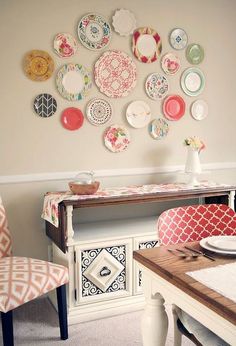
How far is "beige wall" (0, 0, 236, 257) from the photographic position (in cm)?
269

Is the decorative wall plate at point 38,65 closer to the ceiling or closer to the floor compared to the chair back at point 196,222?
closer to the ceiling

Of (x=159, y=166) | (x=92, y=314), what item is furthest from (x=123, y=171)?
(x=92, y=314)

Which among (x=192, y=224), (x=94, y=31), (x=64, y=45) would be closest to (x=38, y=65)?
(x=64, y=45)

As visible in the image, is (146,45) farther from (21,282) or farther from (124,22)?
(21,282)

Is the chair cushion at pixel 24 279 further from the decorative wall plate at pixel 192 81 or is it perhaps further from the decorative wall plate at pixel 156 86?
the decorative wall plate at pixel 192 81

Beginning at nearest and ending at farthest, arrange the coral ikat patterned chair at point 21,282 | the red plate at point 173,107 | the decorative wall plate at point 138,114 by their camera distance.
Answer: the coral ikat patterned chair at point 21,282
the decorative wall plate at point 138,114
the red plate at point 173,107

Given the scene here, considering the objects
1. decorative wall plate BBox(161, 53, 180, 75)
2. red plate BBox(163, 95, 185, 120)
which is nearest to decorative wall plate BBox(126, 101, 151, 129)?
red plate BBox(163, 95, 185, 120)

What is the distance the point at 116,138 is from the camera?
9.79 ft

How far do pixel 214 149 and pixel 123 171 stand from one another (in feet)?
2.93

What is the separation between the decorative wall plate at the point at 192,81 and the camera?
10.5 feet

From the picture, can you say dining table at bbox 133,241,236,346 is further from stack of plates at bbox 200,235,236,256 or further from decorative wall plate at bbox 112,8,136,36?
decorative wall plate at bbox 112,8,136,36

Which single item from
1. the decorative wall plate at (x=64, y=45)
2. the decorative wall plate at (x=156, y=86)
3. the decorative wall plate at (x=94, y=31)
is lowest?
the decorative wall plate at (x=156, y=86)

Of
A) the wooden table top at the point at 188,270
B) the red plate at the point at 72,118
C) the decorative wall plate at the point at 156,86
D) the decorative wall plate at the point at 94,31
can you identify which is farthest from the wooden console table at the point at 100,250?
A: the decorative wall plate at the point at 94,31

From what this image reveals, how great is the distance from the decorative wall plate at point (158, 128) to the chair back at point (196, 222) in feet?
4.18
